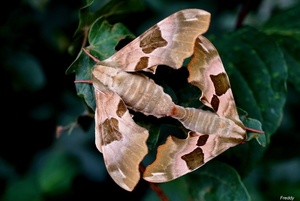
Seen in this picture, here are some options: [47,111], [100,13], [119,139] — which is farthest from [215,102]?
[47,111]

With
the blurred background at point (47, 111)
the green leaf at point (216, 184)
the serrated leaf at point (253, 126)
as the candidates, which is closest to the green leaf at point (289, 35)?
the blurred background at point (47, 111)

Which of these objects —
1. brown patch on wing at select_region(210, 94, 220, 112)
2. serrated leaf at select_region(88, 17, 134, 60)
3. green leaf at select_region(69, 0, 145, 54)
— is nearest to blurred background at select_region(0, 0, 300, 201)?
green leaf at select_region(69, 0, 145, 54)

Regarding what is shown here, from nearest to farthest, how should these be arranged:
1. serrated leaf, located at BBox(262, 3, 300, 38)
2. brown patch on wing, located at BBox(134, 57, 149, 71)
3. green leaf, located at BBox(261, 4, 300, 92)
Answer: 1. brown patch on wing, located at BBox(134, 57, 149, 71)
2. green leaf, located at BBox(261, 4, 300, 92)
3. serrated leaf, located at BBox(262, 3, 300, 38)

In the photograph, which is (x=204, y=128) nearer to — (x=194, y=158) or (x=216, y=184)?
(x=194, y=158)

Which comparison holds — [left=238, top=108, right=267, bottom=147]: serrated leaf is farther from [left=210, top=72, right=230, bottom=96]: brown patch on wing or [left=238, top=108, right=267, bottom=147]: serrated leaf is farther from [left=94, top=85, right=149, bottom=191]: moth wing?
[left=94, top=85, right=149, bottom=191]: moth wing

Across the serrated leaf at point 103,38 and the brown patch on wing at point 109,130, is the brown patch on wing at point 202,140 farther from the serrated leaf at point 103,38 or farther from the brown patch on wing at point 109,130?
the serrated leaf at point 103,38

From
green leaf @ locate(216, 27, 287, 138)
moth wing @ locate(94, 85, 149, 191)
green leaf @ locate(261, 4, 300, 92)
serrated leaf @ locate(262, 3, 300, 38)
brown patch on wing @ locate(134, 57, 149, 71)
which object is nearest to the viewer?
moth wing @ locate(94, 85, 149, 191)

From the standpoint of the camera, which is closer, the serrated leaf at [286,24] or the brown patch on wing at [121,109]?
the brown patch on wing at [121,109]
